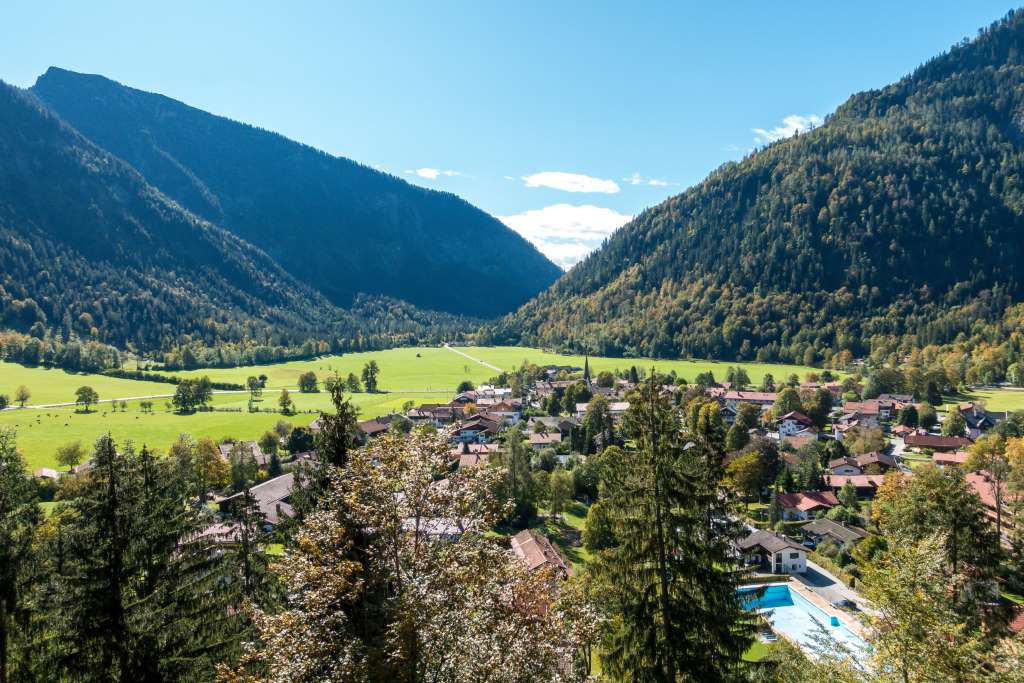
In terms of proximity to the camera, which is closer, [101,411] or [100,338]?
[101,411]

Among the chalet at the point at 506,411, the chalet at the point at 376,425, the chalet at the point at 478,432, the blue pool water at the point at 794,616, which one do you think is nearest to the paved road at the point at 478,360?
the chalet at the point at 506,411

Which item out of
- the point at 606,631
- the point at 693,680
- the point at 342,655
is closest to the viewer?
the point at 342,655

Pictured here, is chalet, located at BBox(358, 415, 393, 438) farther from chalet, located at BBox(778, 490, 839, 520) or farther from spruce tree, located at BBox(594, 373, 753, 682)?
spruce tree, located at BBox(594, 373, 753, 682)

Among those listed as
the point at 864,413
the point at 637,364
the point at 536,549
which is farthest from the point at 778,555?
the point at 637,364

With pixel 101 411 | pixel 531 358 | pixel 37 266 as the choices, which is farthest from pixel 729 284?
pixel 37 266

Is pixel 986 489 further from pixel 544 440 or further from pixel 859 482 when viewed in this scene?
pixel 544 440

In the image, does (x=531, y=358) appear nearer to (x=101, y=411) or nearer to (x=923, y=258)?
(x=101, y=411)

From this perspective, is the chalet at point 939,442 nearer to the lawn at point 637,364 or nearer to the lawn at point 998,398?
the lawn at point 998,398
